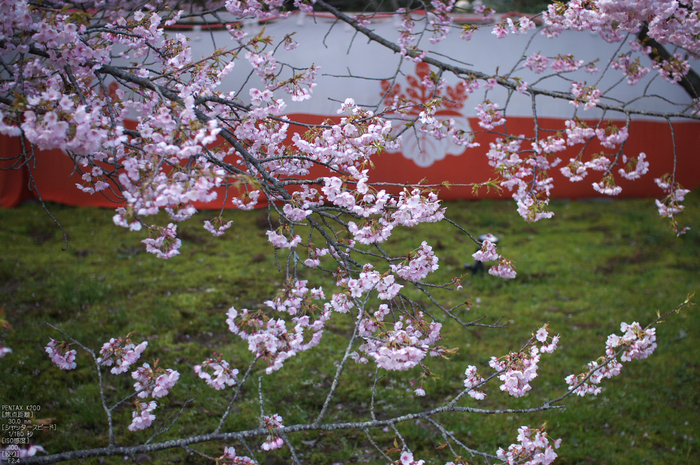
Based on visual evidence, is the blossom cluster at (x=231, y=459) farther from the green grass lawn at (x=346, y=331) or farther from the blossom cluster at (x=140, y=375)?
the green grass lawn at (x=346, y=331)

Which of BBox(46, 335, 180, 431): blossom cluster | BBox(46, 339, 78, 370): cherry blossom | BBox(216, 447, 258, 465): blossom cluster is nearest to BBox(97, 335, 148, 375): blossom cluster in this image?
BBox(46, 335, 180, 431): blossom cluster

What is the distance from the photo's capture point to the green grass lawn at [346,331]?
333 cm

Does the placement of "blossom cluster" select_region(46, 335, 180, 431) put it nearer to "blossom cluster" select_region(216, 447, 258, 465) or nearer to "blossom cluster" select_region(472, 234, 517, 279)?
"blossom cluster" select_region(216, 447, 258, 465)

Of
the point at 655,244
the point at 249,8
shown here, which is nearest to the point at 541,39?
the point at 655,244

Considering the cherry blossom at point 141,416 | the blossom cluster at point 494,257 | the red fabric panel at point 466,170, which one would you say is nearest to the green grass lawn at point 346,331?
the blossom cluster at point 494,257

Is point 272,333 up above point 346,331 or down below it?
above

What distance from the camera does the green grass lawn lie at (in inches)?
131

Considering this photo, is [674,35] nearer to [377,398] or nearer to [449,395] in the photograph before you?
[449,395]

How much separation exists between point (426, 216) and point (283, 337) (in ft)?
2.84

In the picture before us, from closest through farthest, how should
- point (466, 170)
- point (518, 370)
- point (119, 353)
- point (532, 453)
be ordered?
point (532, 453) → point (518, 370) → point (119, 353) → point (466, 170)

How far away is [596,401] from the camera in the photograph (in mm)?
3779

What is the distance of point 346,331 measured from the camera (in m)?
4.73

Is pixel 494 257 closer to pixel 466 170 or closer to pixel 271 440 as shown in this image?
pixel 271 440

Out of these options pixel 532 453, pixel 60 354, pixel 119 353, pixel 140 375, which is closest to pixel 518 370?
pixel 532 453
